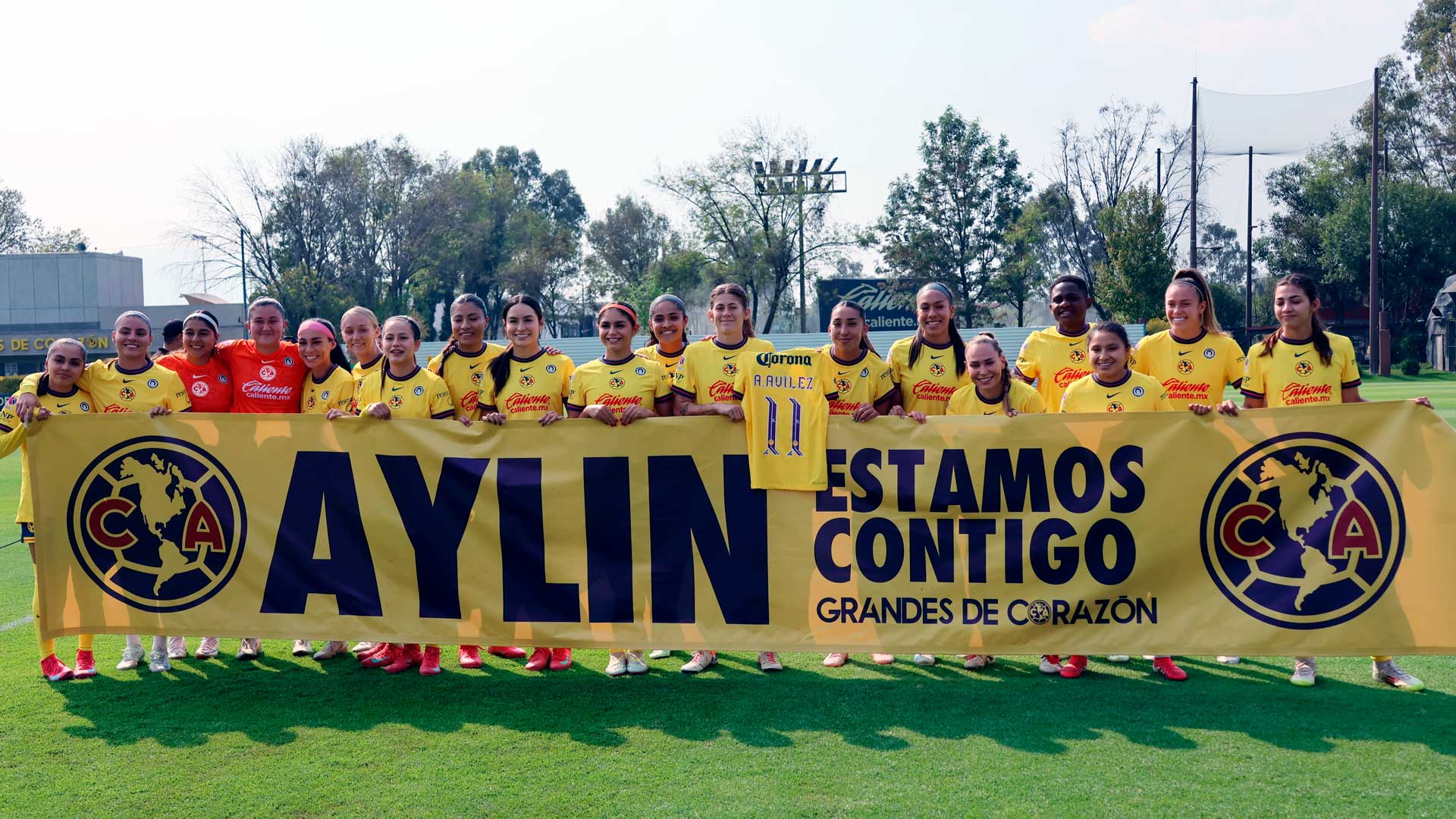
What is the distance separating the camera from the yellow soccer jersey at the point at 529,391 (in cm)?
572

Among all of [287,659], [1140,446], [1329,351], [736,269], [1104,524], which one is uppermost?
[736,269]

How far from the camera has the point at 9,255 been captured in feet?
183

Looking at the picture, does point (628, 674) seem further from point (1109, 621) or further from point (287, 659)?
point (1109, 621)

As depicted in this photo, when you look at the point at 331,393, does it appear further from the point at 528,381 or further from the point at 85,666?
the point at 85,666

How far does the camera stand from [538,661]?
5719mm

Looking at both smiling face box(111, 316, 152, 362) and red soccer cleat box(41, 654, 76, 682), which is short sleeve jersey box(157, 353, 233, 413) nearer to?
smiling face box(111, 316, 152, 362)

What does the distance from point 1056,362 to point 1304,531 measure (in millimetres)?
1517

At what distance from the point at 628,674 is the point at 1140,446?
2646 millimetres

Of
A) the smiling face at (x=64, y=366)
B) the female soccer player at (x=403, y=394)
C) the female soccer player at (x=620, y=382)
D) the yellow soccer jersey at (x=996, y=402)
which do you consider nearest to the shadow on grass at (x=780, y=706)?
the female soccer player at (x=403, y=394)

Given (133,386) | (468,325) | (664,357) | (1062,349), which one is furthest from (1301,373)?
(133,386)

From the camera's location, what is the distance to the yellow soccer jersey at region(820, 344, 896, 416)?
226 inches

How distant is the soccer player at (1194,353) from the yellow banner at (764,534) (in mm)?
717

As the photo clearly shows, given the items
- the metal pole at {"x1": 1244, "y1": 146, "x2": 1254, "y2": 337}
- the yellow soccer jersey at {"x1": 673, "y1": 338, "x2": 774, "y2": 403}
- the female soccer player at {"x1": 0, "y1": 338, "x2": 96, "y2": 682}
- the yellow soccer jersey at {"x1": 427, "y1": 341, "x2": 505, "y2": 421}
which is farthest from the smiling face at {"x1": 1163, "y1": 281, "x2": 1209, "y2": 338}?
the metal pole at {"x1": 1244, "y1": 146, "x2": 1254, "y2": 337}

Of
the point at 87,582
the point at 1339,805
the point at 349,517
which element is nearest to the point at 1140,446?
the point at 1339,805
